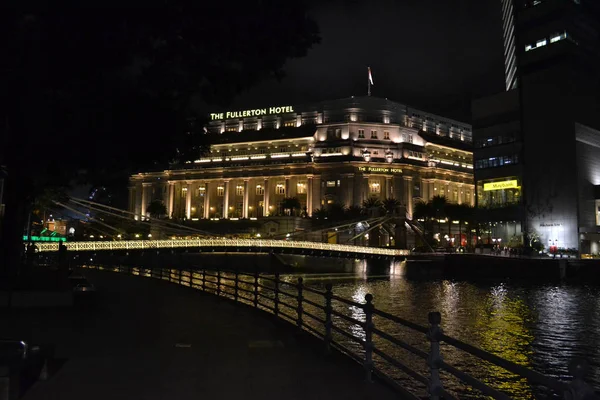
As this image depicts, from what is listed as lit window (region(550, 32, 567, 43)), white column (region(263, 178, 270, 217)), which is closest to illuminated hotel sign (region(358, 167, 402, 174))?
white column (region(263, 178, 270, 217))

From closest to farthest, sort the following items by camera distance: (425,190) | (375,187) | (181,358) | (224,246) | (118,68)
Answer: (181,358) → (118,68) → (224,246) → (375,187) → (425,190)

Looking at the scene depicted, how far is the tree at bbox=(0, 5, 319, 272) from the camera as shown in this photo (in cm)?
1445

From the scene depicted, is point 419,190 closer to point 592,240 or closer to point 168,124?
point 592,240

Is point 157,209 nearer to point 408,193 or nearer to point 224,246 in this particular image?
point 408,193

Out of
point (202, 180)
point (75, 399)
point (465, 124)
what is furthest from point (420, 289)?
point (465, 124)

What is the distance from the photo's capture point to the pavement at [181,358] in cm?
914

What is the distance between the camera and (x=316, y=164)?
148 m

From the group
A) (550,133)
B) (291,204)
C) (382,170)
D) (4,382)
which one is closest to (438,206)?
(382,170)

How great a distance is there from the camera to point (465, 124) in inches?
7111

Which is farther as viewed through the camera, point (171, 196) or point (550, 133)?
point (171, 196)

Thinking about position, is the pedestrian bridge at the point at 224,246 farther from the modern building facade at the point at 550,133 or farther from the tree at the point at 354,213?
the tree at the point at 354,213

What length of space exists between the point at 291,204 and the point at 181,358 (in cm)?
12762

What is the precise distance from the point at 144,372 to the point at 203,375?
1172 mm

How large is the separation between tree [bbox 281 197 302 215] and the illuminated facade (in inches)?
154
